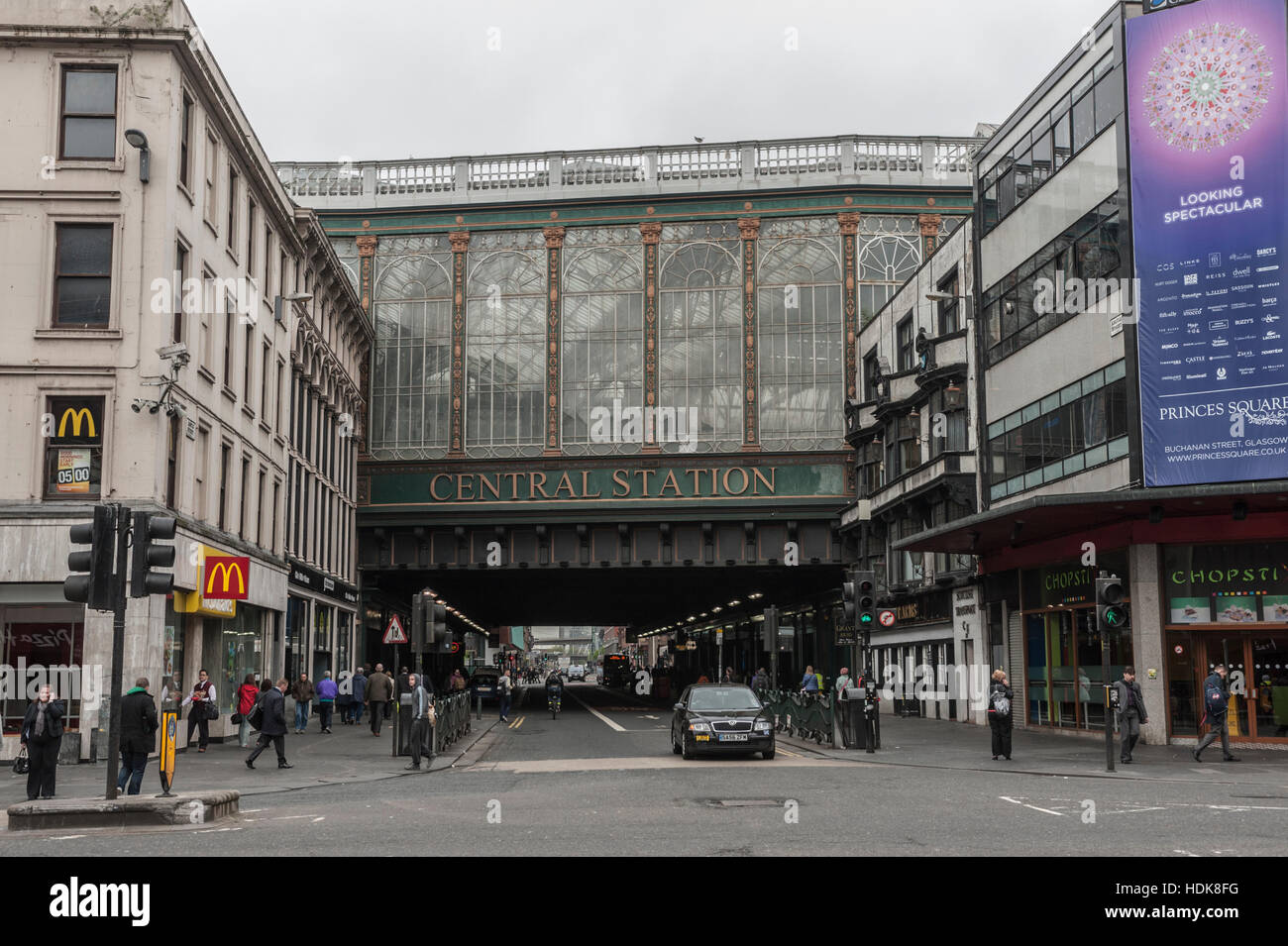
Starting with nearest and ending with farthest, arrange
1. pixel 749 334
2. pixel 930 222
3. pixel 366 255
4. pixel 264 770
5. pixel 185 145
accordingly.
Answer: pixel 264 770 < pixel 185 145 < pixel 749 334 < pixel 930 222 < pixel 366 255

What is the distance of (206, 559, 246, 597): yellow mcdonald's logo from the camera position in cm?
2909

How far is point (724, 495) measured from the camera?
49188 millimetres

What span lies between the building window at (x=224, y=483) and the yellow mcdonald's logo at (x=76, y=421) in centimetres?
580

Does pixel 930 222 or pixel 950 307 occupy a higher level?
pixel 930 222

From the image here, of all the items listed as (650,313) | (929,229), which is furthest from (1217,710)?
(929,229)

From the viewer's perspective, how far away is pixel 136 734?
17.8 m

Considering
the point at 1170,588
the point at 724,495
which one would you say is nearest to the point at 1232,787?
the point at 1170,588

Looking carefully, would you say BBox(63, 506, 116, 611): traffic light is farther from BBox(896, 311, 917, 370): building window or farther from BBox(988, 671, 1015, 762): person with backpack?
BBox(896, 311, 917, 370): building window

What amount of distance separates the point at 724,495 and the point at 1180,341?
23.5 metres

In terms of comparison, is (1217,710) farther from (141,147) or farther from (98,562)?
(141,147)

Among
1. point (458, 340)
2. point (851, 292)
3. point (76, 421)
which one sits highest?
point (851, 292)

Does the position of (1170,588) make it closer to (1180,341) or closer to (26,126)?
(1180,341)

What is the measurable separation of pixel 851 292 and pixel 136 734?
125 feet
